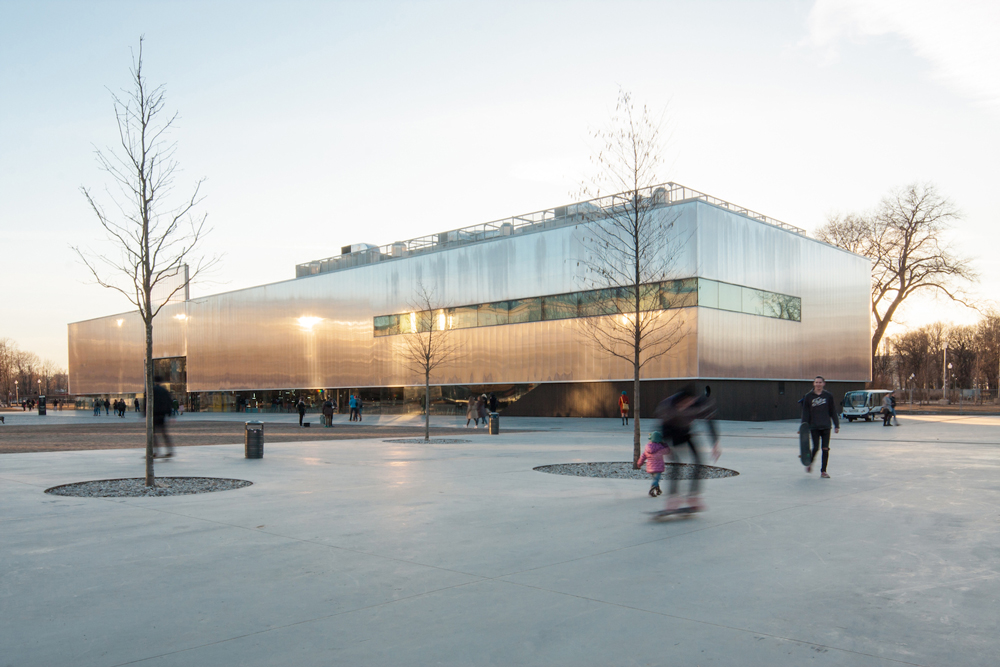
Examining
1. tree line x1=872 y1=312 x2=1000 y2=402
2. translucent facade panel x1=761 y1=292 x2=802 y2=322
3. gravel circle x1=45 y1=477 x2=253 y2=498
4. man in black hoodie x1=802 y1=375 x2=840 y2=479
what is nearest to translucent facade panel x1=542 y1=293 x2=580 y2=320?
translucent facade panel x1=761 y1=292 x2=802 y2=322

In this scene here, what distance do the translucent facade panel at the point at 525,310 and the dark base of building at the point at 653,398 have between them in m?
4.14

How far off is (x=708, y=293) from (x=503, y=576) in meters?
33.6

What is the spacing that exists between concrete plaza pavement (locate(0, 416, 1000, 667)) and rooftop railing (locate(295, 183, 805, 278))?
27.7 m

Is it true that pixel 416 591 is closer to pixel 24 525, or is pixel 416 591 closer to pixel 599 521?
pixel 599 521

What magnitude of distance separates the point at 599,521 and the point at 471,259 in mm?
39794

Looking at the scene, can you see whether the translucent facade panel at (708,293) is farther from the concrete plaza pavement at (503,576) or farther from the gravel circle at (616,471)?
the concrete plaza pavement at (503,576)

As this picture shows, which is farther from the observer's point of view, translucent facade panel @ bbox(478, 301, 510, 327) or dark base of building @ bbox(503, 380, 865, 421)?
translucent facade panel @ bbox(478, 301, 510, 327)

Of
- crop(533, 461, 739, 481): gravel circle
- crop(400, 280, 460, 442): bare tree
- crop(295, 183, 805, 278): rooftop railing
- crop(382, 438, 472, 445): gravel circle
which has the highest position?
crop(295, 183, 805, 278): rooftop railing

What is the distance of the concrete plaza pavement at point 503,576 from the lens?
14.8ft

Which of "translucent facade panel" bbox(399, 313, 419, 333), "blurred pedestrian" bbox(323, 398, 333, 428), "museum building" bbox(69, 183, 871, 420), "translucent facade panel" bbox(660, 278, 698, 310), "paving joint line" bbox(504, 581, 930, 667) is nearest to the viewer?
"paving joint line" bbox(504, 581, 930, 667)

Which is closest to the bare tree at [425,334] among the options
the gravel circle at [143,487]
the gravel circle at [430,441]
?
the gravel circle at [430,441]

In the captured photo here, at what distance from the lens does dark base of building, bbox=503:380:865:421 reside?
38719 millimetres

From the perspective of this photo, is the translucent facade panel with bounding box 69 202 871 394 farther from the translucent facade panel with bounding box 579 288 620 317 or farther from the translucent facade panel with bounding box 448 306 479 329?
the translucent facade panel with bounding box 448 306 479 329

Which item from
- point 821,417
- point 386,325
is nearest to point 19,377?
point 386,325
